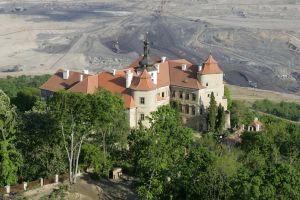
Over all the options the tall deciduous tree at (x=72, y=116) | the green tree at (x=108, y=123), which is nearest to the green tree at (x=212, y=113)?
the green tree at (x=108, y=123)

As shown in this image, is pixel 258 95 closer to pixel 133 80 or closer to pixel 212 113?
pixel 212 113

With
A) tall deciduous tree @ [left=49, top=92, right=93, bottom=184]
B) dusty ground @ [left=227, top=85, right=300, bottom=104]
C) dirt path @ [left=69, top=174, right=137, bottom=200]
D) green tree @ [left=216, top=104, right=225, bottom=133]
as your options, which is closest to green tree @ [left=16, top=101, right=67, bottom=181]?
tall deciduous tree @ [left=49, top=92, right=93, bottom=184]

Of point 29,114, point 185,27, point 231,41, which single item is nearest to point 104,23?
point 185,27

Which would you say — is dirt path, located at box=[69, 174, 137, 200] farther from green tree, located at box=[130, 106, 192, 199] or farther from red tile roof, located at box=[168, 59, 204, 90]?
red tile roof, located at box=[168, 59, 204, 90]

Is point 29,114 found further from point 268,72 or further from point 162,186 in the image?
point 268,72

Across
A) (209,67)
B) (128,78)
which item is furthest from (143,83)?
(209,67)

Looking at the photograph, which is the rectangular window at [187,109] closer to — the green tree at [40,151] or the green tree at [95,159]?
the green tree at [95,159]
